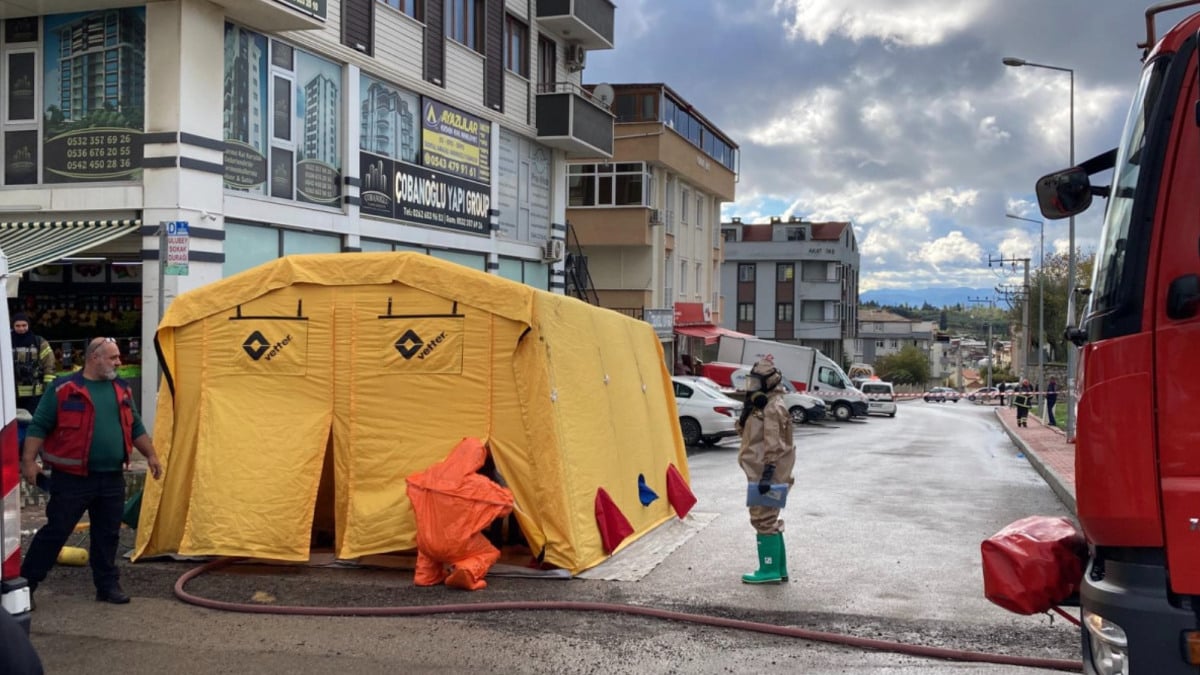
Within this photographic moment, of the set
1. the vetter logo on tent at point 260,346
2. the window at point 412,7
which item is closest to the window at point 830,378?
the window at point 412,7

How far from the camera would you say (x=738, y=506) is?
13438mm

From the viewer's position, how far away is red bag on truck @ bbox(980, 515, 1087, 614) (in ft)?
14.3

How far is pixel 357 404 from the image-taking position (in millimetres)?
9258

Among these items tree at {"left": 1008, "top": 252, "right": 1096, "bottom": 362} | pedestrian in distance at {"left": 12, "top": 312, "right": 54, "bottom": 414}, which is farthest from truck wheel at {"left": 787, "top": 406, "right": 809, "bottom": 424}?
tree at {"left": 1008, "top": 252, "right": 1096, "bottom": 362}

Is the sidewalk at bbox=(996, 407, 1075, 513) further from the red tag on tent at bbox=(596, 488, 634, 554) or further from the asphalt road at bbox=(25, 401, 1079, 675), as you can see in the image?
the red tag on tent at bbox=(596, 488, 634, 554)

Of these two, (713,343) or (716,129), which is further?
(716,129)

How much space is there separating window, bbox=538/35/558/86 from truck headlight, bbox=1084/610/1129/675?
79.6 feet

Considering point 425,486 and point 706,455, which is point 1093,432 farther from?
point 706,455

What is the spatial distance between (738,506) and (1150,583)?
988 cm

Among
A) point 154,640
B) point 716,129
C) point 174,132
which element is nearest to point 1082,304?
point 154,640

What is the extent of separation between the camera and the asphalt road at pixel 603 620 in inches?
255

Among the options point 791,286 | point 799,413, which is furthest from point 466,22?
point 791,286

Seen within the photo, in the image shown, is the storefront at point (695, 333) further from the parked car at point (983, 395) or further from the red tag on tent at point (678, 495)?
the red tag on tent at point (678, 495)

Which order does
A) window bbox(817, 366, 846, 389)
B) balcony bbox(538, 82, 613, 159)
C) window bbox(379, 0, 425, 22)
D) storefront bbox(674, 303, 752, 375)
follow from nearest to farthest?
window bbox(379, 0, 425, 22) → balcony bbox(538, 82, 613, 159) → window bbox(817, 366, 846, 389) → storefront bbox(674, 303, 752, 375)
